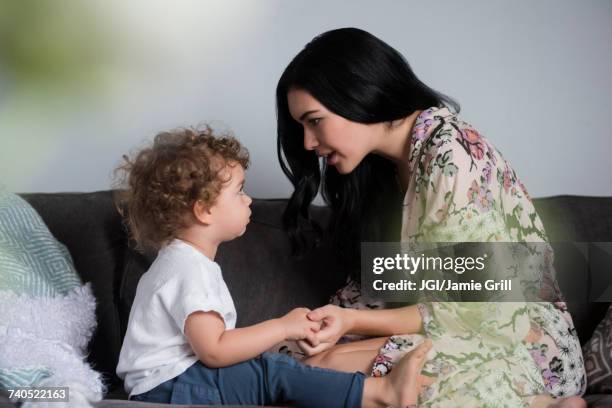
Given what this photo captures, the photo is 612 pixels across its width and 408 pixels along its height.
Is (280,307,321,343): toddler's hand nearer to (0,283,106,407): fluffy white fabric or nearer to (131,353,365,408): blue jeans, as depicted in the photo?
(131,353,365,408): blue jeans

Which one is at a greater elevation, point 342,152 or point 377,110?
point 377,110

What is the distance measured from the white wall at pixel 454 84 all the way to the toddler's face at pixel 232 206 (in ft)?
2.40

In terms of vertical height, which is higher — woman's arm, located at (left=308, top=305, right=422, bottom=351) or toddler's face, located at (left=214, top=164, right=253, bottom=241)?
toddler's face, located at (left=214, top=164, right=253, bottom=241)

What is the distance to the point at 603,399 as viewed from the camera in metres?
1.50

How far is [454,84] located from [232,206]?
1.22 metres

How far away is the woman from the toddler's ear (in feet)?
1.02

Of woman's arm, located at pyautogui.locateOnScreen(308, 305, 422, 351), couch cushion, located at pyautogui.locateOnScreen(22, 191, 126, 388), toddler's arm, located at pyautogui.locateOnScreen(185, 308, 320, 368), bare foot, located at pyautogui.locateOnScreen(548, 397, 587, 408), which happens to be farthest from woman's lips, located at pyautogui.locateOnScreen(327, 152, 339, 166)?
bare foot, located at pyautogui.locateOnScreen(548, 397, 587, 408)

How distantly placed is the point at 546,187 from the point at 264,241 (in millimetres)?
1128

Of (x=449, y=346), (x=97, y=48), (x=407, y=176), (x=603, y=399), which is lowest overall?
(x=603, y=399)

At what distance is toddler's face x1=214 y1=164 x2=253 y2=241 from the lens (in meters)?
1.53

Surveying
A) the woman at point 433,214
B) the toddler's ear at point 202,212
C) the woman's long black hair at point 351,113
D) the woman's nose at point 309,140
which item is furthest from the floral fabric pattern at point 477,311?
the toddler's ear at point 202,212

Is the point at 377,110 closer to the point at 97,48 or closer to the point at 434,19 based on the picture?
the point at 434,19

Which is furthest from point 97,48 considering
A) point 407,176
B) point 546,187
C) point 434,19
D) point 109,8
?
point 546,187

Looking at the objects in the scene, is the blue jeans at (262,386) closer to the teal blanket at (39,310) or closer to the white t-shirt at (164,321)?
the white t-shirt at (164,321)
